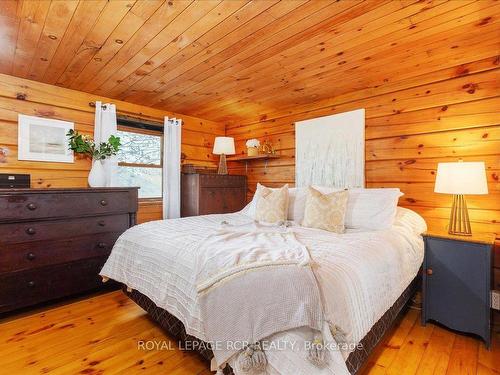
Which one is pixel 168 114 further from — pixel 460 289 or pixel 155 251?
pixel 460 289

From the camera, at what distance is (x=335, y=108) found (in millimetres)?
2994

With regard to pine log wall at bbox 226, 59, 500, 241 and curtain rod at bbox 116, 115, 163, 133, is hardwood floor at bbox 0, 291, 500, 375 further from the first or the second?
curtain rod at bbox 116, 115, 163, 133

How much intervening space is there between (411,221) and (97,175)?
2.98m

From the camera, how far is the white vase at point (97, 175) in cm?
269

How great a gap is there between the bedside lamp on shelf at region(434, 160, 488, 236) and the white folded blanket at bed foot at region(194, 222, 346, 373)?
1.44 m

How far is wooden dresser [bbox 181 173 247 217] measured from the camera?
3.42m

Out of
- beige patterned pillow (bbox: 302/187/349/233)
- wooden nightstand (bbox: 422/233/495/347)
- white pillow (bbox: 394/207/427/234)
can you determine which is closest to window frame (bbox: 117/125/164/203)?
beige patterned pillow (bbox: 302/187/349/233)

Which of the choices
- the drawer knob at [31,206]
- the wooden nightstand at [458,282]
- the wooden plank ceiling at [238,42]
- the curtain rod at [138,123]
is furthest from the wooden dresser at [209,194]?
the wooden nightstand at [458,282]

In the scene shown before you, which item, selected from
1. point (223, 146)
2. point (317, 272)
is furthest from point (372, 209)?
point (223, 146)

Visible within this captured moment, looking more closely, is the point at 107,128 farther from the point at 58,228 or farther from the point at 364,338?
the point at 364,338

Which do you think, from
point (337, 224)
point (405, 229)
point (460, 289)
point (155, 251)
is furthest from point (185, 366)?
point (460, 289)

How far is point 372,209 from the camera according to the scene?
214cm

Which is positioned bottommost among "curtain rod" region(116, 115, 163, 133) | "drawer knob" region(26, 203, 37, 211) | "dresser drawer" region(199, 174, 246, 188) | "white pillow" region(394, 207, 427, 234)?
"white pillow" region(394, 207, 427, 234)

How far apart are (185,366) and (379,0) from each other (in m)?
2.36
